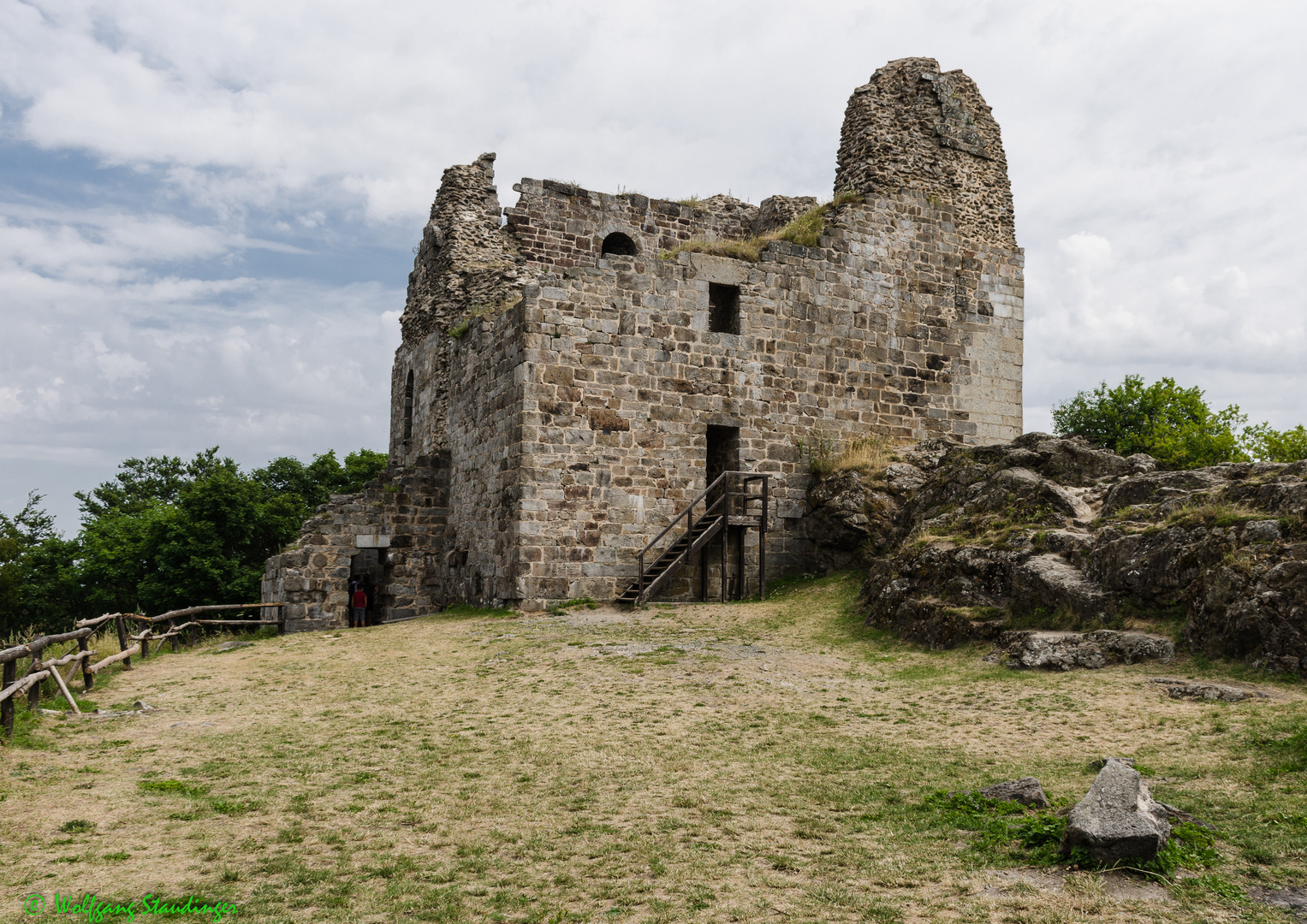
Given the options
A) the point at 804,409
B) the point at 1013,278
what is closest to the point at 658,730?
the point at 804,409

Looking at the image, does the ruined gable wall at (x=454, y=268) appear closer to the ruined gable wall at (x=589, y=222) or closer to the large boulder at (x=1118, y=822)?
the ruined gable wall at (x=589, y=222)

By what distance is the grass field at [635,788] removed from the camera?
450 centimetres

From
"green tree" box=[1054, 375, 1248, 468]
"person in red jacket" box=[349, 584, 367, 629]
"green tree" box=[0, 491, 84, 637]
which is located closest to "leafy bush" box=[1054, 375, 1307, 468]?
"green tree" box=[1054, 375, 1248, 468]

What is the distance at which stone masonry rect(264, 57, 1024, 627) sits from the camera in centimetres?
1544

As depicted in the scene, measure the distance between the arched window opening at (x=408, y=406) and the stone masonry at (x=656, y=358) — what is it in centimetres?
144

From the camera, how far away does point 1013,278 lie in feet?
64.5

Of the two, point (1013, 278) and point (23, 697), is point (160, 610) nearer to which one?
point (23, 697)

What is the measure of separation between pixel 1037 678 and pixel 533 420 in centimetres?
864

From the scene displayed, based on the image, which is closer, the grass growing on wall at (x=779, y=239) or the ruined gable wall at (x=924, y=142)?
the grass growing on wall at (x=779, y=239)

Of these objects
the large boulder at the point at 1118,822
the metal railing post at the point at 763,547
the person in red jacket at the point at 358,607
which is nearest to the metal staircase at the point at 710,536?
the metal railing post at the point at 763,547

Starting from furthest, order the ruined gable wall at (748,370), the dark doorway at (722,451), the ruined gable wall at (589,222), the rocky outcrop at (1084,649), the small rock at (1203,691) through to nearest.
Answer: the ruined gable wall at (589,222) < the dark doorway at (722,451) < the ruined gable wall at (748,370) < the rocky outcrop at (1084,649) < the small rock at (1203,691)

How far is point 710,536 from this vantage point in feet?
50.6

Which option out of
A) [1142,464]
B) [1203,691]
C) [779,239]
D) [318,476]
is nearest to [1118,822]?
[1203,691]

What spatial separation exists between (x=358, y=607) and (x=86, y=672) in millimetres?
7422
